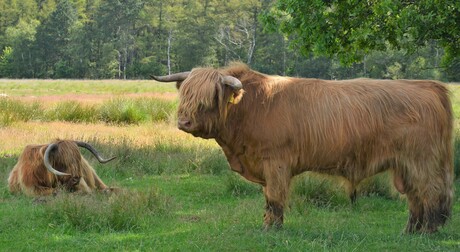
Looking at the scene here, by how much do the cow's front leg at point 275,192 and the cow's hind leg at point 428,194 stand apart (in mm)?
1188

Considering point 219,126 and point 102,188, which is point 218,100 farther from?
point 102,188

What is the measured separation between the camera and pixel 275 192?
6.39 metres

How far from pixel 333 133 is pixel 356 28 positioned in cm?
494

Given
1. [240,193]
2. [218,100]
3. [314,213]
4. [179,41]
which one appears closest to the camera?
[218,100]

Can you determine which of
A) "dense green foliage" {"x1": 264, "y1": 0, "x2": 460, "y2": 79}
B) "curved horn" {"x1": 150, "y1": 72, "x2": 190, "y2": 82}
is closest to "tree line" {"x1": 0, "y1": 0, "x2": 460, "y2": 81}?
"dense green foliage" {"x1": 264, "y1": 0, "x2": 460, "y2": 79}

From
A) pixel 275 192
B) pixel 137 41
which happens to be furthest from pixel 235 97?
pixel 137 41

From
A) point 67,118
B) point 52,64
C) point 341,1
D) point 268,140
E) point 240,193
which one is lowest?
point 52,64

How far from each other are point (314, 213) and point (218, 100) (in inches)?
94.0

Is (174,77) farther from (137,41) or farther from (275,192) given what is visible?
(137,41)

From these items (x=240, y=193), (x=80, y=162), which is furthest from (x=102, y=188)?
(x=240, y=193)

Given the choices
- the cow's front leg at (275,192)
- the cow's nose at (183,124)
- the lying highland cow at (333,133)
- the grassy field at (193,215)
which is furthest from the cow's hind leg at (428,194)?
the cow's nose at (183,124)

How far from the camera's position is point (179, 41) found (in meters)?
73.4

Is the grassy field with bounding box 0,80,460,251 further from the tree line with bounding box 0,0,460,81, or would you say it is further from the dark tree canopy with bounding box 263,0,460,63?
the tree line with bounding box 0,0,460,81

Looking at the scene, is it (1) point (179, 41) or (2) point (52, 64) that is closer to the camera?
(1) point (179, 41)
